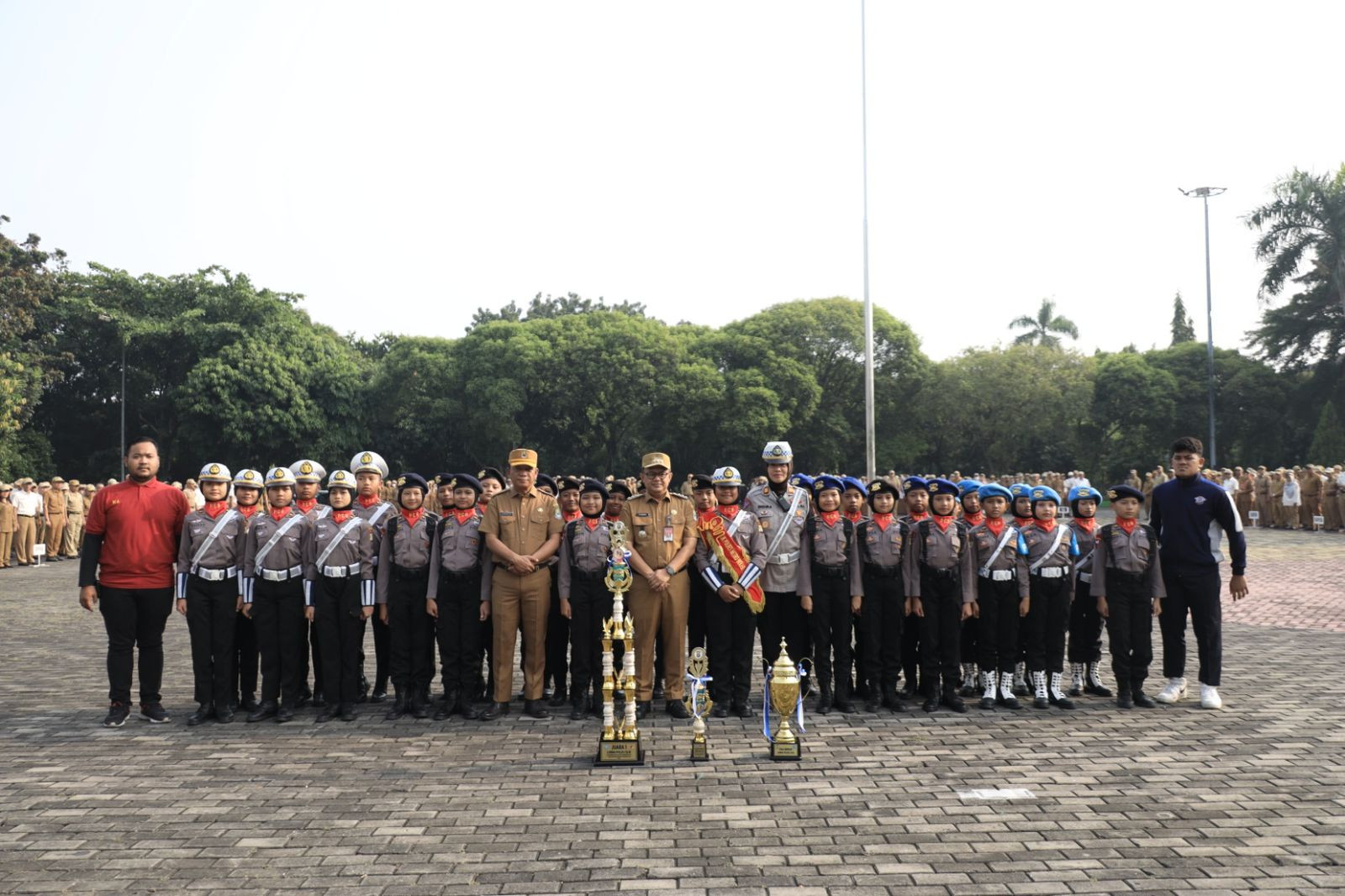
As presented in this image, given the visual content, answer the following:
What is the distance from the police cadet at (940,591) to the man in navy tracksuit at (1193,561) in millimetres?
1589

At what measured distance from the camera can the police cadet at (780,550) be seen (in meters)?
8.12

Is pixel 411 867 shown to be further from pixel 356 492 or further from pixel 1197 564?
pixel 1197 564

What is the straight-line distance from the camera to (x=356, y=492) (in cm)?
899

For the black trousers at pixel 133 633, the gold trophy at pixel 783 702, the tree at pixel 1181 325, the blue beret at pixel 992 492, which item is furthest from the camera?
the tree at pixel 1181 325

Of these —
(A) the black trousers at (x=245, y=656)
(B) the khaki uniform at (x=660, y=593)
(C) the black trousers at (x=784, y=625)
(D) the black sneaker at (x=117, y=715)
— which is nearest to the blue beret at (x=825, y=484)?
(C) the black trousers at (x=784, y=625)

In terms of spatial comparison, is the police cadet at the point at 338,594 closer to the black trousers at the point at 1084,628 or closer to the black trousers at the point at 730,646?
the black trousers at the point at 730,646

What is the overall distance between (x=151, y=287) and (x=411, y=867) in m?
49.4

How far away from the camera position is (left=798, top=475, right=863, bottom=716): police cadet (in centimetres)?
813

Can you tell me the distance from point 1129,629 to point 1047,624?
24.2 inches

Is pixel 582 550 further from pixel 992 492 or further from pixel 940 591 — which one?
pixel 992 492

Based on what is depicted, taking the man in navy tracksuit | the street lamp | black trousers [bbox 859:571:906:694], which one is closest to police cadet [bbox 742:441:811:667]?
black trousers [bbox 859:571:906:694]

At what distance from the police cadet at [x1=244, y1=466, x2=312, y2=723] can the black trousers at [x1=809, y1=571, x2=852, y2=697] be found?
3898mm

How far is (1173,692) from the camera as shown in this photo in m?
8.28

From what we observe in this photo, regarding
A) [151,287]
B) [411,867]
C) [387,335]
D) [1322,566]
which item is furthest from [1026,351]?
[411,867]
